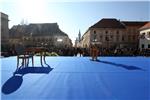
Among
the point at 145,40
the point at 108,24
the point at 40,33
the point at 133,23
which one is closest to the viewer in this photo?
the point at 145,40

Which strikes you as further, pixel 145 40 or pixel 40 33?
pixel 40 33

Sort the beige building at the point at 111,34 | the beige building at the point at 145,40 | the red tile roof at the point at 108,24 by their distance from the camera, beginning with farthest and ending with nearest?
the red tile roof at the point at 108,24 → the beige building at the point at 111,34 → the beige building at the point at 145,40

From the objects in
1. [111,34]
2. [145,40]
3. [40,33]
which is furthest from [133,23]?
[40,33]

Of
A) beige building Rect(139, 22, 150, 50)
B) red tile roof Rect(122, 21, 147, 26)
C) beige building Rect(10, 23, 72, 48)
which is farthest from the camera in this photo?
red tile roof Rect(122, 21, 147, 26)

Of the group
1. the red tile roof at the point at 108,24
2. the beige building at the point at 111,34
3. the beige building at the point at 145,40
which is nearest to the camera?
the beige building at the point at 145,40

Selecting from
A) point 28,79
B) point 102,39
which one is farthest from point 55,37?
point 28,79

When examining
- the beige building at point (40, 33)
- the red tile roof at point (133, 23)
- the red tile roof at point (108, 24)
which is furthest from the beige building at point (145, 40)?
the beige building at point (40, 33)

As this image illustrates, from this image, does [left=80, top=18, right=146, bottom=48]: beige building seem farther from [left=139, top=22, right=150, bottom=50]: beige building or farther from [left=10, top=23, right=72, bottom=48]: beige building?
[left=139, top=22, right=150, bottom=50]: beige building

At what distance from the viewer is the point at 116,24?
2672 inches

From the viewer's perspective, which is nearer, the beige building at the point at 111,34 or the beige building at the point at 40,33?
the beige building at the point at 111,34

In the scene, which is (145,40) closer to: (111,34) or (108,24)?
(111,34)

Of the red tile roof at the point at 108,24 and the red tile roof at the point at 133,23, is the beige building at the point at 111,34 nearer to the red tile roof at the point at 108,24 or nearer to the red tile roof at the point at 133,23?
the red tile roof at the point at 108,24

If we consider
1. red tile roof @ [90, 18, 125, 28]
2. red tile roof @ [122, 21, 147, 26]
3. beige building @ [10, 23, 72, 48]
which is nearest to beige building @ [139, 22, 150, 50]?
red tile roof @ [90, 18, 125, 28]

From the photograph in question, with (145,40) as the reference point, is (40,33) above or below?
above
